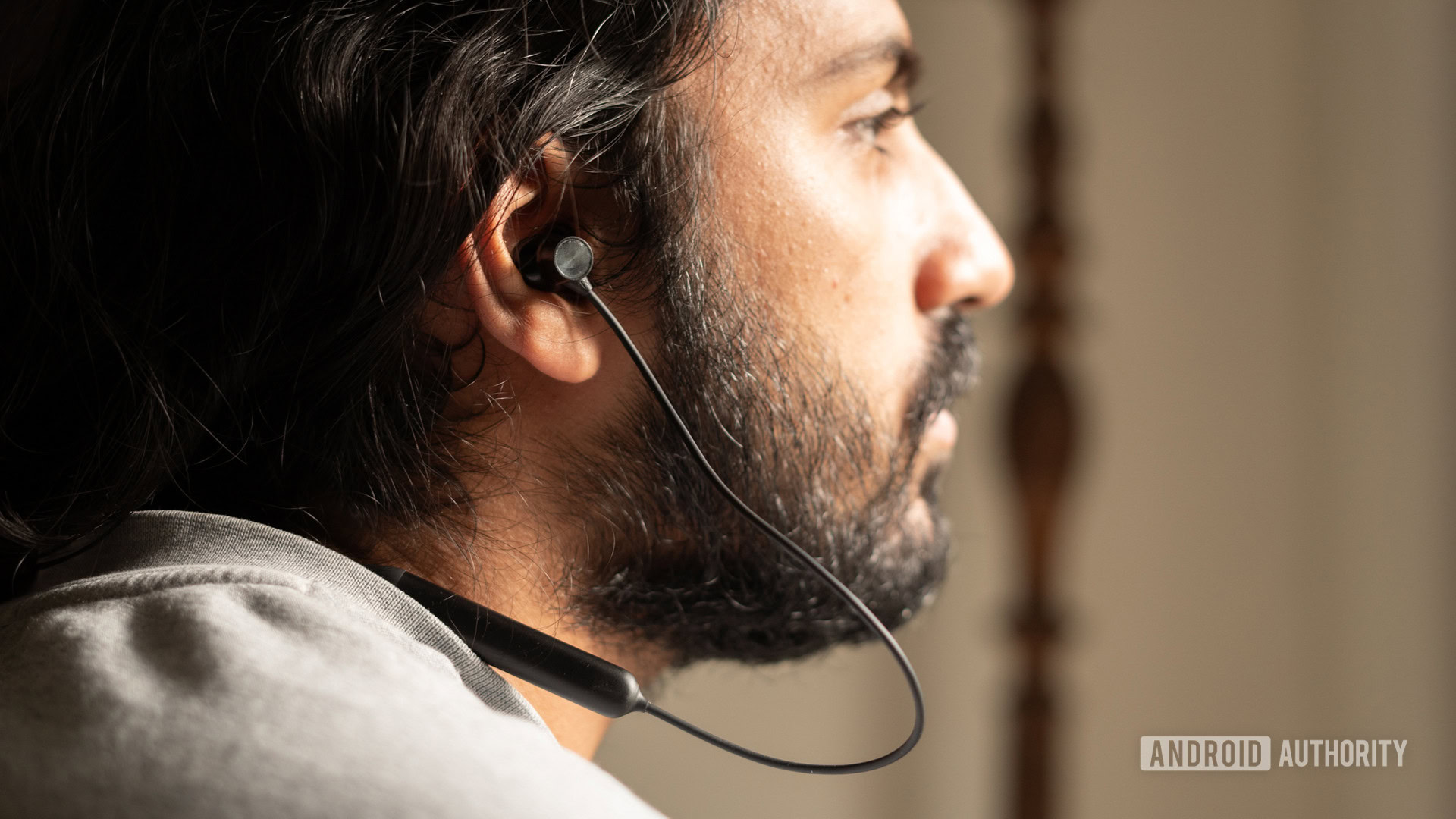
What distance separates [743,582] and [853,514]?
98 mm

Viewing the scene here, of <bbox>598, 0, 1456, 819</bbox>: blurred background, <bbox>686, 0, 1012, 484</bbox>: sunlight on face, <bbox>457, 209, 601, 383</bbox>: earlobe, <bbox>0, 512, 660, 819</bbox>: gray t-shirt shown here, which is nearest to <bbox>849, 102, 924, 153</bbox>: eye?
<bbox>686, 0, 1012, 484</bbox>: sunlight on face

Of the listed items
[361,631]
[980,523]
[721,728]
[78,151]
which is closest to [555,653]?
[361,631]

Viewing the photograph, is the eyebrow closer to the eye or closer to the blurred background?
the eye

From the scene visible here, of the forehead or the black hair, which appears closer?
the black hair

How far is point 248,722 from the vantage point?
1.25ft

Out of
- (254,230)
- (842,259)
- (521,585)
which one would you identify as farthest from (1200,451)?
(254,230)

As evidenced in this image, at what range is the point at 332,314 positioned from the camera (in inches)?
23.3

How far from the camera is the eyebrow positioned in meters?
0.74

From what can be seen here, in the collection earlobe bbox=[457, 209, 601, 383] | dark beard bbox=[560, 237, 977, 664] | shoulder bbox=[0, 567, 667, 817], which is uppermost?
earlobe bbox=[457, 209, 601, 383]

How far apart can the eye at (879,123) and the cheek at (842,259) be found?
0.06ft

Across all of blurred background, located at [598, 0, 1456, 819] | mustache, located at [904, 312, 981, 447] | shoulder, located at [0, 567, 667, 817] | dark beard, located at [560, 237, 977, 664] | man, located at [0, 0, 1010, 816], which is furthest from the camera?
blurred background, located at [598, 0, 1456, 819]

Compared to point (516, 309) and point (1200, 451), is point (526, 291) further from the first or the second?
point (1200, 451)

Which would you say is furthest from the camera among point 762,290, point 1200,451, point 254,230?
point 1200,451

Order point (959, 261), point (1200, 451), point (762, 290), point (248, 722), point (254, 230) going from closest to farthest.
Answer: point (248, 722) → point (254, 230) → point (762, 290) → point (959, 261) → point (1200, 451)
